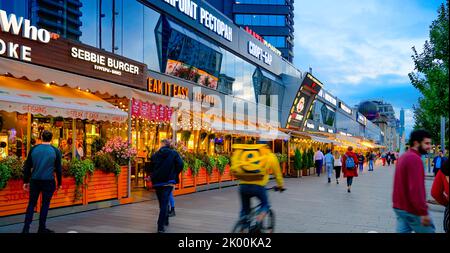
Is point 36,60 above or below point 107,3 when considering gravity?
below

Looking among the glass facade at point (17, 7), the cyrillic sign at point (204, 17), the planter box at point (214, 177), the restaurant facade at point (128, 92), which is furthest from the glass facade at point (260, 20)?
the glass facade at point (17, 7)

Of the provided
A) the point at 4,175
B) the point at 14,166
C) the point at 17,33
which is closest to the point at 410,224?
the point at 4,175

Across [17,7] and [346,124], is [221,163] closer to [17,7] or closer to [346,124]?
[17,7]

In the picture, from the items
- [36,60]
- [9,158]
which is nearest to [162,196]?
[9,158]

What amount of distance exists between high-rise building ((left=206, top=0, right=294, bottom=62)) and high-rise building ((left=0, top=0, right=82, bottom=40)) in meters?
61.4

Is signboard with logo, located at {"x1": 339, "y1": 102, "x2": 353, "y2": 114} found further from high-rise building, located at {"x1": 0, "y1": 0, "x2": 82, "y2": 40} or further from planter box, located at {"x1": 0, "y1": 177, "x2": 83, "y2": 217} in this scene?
planter box, located at {"x1": 0, "y1": 177, "x2": 83, "y2": 217}

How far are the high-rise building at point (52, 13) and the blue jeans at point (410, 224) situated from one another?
1024 cm

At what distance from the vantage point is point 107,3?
14.7m

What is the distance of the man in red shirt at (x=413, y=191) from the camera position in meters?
4.53

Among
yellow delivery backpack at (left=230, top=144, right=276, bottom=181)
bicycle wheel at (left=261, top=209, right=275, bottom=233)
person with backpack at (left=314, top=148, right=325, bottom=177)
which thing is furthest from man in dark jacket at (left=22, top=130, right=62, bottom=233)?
person with backpack at (left=314, top=148, right=325, bottom=177)

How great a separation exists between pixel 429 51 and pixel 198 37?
9.95m

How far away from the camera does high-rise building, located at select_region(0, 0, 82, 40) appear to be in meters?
11.1

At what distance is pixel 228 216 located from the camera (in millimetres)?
9984
